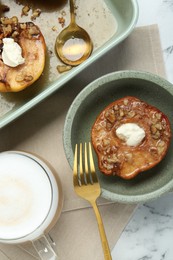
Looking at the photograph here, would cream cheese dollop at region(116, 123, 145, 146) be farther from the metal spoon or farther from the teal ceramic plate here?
the metal spoon

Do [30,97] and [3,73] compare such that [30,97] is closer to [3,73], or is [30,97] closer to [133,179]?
[3,73]

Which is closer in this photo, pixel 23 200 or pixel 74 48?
pixel 23 200

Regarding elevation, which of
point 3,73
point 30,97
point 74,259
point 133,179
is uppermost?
point 3,73

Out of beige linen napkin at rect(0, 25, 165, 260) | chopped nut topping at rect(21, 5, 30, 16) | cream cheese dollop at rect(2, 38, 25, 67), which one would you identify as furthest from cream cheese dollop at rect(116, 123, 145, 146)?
chopped nut topping at rect(21, 5, 30, 16)

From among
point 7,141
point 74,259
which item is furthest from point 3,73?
point 74,259

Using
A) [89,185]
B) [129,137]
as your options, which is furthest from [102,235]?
[129,137]

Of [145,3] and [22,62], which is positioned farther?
[145,3]

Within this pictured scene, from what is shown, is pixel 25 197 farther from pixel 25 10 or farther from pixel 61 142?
pixel 25 10
